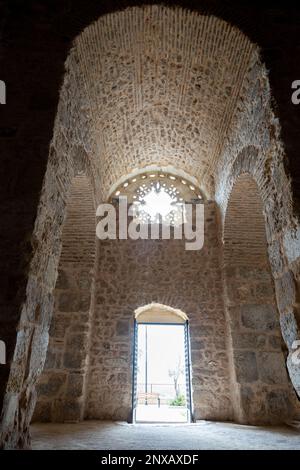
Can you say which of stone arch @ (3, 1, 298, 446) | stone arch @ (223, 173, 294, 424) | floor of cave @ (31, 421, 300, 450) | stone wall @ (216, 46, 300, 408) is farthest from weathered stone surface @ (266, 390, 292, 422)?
stone arch @ (3, 1, 298, 446)

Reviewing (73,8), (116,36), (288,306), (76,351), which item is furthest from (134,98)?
(76,351)

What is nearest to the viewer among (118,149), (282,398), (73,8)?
(73,8)

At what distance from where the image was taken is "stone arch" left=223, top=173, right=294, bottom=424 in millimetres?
4445

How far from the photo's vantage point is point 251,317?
4.98 m

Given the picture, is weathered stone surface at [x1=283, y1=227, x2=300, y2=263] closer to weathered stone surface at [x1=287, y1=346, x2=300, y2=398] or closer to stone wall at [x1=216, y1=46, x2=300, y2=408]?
stone wall at [x1=216, y1=46, x2=300, y2=408]

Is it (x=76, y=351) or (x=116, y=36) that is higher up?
(x=116, y=36)

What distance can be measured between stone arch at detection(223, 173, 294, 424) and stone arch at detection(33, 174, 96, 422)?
2.19m

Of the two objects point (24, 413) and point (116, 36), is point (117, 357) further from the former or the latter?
point (116, 36)

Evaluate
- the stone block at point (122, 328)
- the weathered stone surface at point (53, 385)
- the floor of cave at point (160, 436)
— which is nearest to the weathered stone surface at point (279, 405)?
the floor of cave at point (160, 436)

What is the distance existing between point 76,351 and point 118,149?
3314 millimetres

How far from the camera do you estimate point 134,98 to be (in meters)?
4.51

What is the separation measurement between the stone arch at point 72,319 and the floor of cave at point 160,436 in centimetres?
31

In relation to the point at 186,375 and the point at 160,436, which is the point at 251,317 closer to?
the point at 186,375

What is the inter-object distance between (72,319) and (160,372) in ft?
49.5
